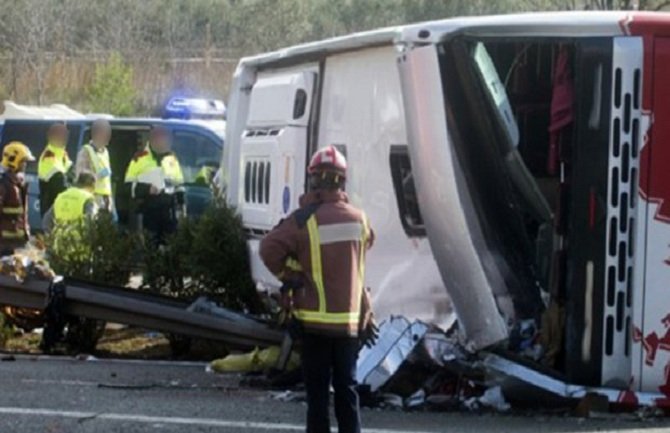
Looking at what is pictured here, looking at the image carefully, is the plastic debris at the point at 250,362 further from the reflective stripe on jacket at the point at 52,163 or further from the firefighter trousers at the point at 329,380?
the reflective stripe on jacket at the point at 52,163

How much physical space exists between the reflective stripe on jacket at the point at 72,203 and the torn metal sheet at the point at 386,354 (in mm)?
5763

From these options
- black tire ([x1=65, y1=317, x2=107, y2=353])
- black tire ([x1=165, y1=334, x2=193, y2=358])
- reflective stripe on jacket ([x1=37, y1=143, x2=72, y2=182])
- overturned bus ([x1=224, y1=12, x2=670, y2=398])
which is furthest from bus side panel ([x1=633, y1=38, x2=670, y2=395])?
reflective stripe on jacket ([x1=37, y1=143, x2=72, y2=182])

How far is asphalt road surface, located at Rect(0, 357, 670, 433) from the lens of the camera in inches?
325

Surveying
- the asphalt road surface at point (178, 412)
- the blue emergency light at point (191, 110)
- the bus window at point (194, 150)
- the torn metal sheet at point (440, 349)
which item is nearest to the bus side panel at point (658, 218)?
the asphalt road surface at point (178, 412)

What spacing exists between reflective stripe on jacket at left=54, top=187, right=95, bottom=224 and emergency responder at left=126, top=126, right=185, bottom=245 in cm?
193

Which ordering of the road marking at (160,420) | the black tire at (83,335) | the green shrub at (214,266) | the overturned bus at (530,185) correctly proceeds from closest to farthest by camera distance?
the road marking at (160,420) < the overturned bus at (530,185) < the green shrub at (214,266) < the black tire at (83,335)

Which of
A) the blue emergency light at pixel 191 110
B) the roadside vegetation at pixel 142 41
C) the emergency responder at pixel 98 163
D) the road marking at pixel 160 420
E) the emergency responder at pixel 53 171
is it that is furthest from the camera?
the roadside vegetation at pixel 142 41

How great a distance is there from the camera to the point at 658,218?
8320 mm

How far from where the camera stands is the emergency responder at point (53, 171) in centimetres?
1697

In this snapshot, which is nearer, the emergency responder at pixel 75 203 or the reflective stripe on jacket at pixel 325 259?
the reflective stripe on jacket at pixel 325 259

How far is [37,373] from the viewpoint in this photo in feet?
34.8

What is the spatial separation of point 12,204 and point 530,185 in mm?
6084

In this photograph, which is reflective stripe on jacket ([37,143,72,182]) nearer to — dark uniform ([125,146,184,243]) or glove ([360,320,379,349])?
dark uniform ([125,146,184,243])

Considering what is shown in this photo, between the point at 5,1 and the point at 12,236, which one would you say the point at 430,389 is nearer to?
the point at 12,236
